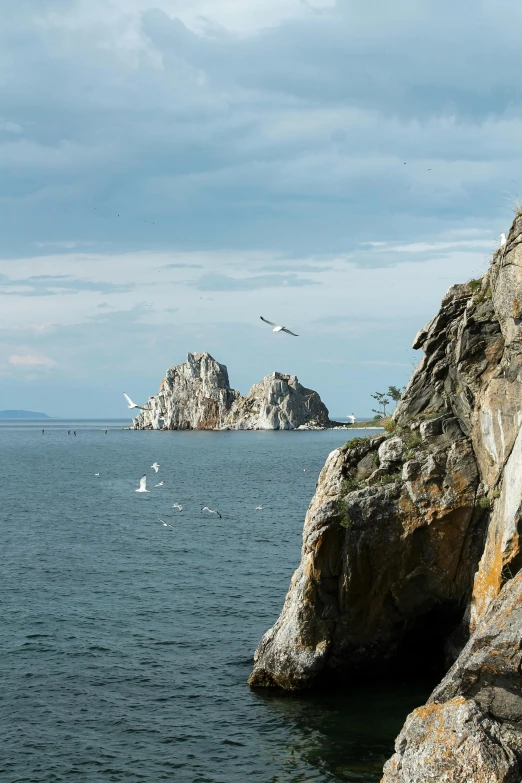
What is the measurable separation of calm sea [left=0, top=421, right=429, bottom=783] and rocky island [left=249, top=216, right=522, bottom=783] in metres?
1.45

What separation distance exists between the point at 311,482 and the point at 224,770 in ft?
203

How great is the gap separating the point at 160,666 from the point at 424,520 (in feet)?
31.2

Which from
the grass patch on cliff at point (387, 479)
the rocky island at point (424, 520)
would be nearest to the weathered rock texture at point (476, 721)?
the rocky island at point (424, 520)

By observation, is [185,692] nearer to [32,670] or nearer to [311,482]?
[32,670]

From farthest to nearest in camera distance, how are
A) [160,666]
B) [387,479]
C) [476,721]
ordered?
[160,666]
[387,479]
[476,721]

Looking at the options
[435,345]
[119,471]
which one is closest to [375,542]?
[435,345]

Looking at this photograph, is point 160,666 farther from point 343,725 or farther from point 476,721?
point 476,721

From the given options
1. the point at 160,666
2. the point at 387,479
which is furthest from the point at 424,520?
the point at 160,666

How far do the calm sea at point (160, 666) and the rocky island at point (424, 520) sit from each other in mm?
1448

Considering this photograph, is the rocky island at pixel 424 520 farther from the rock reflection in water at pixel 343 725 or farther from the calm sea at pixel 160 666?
the calm sea at pixel 160 666

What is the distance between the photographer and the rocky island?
2053 centimetres

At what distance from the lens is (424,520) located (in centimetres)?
2183

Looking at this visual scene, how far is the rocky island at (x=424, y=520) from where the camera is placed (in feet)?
67.4

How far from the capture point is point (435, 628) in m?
23.0
